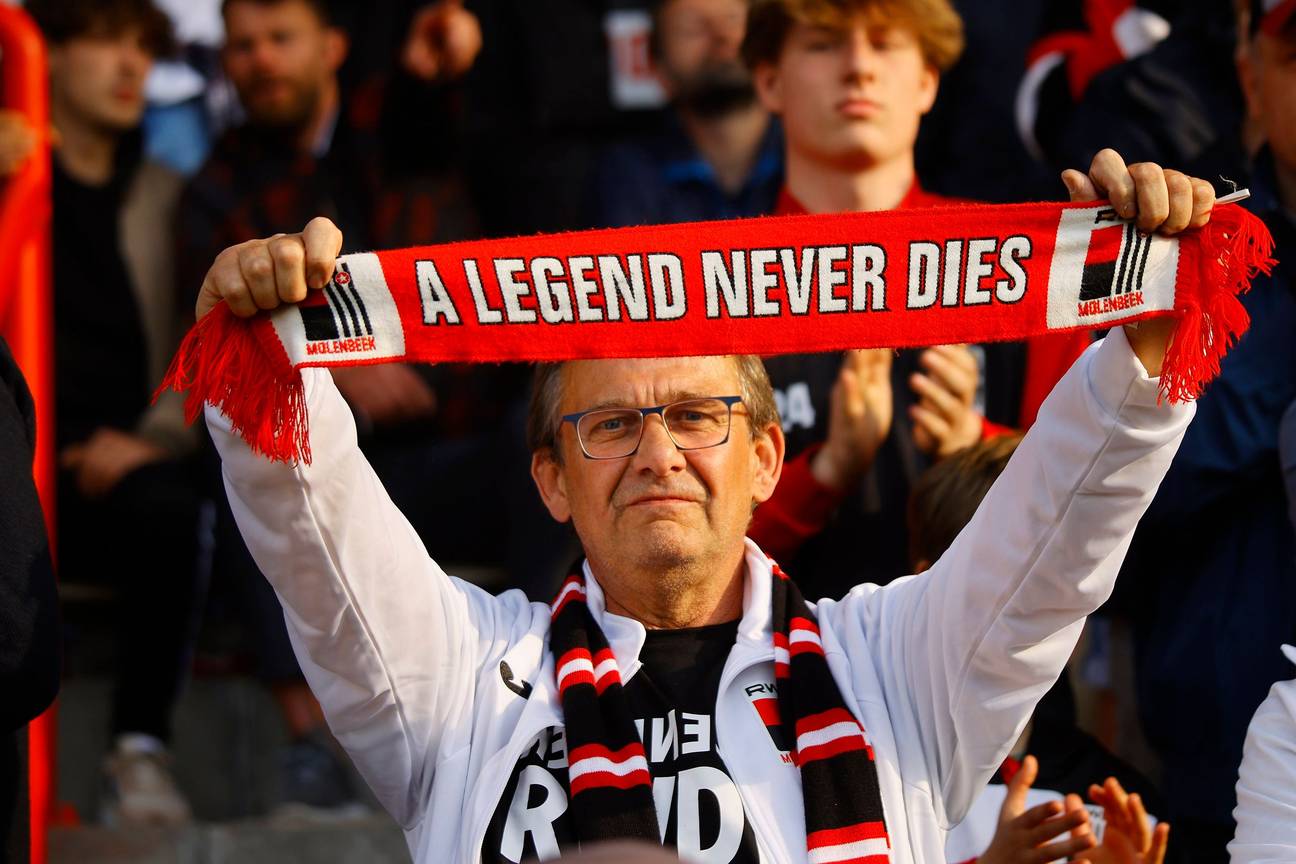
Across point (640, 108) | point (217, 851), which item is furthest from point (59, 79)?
point (217, 851)

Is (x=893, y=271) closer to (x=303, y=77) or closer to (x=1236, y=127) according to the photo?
(x=1236, y=127)

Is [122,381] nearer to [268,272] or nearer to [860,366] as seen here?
[860,366]

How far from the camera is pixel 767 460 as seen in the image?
3.23 m

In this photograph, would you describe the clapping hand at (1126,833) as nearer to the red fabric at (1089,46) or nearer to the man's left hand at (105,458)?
the red fabric at (1089,46)

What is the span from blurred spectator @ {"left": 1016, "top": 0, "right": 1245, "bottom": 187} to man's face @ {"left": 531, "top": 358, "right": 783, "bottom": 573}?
1.70 meters

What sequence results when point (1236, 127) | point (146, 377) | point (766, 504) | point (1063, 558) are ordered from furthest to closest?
point (146, 377) < point (1236, 127) < point (766, 504) < point (1063, 558)

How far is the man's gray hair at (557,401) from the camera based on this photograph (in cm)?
316

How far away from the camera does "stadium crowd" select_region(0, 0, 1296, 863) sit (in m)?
2.80

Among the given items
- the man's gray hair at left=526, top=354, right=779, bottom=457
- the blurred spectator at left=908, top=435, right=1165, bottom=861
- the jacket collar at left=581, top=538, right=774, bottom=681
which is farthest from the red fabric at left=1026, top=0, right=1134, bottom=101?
the jacket collar at left=581, top=538, right=774, bottom=681

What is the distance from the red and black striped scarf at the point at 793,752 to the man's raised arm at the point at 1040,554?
13cm

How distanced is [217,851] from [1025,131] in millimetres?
2786

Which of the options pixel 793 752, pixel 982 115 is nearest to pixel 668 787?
pixel 793 752

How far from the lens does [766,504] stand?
12.6ft

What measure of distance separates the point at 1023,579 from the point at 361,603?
98 cm
